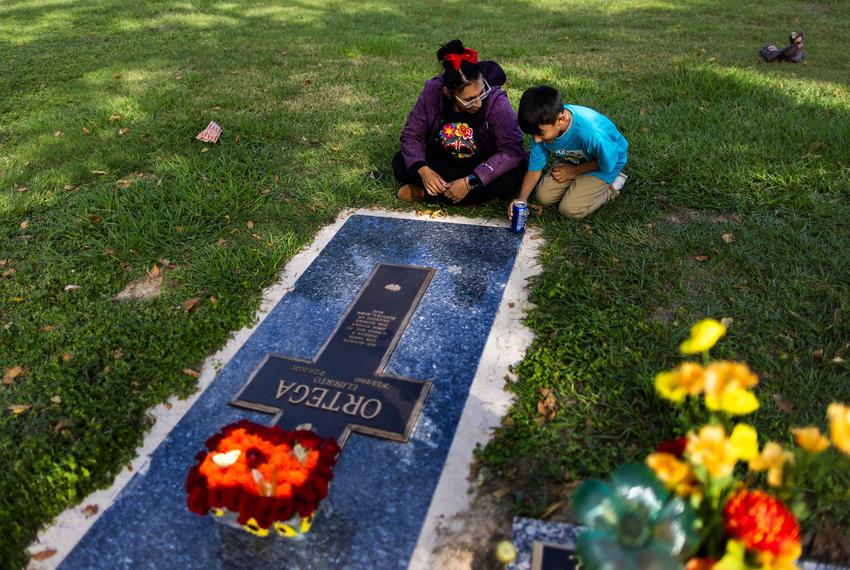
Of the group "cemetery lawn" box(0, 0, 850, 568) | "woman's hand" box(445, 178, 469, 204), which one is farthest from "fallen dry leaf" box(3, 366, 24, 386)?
"woman's hand" box(445, 178, 469, 204)

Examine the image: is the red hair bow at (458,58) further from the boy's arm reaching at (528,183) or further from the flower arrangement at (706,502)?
the flower arrangement at (706,502)

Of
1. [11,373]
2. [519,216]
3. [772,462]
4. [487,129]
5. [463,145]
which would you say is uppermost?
[772,462]

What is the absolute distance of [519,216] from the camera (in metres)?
3.61

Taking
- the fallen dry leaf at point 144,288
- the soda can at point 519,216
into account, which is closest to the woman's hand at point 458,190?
the soda can at point 519,216

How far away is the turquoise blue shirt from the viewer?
3557 millimetres

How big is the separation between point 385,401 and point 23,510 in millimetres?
1428

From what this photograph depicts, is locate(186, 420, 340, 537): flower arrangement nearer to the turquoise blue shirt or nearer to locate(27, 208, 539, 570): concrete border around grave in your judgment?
locate(27, 208, 539, 570): concrete border around grave

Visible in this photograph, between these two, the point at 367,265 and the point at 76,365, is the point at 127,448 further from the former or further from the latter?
the point at 367,265

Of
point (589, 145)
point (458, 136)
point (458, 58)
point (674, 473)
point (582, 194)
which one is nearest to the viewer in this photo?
point (674, 473)

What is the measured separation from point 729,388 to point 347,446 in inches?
59.6

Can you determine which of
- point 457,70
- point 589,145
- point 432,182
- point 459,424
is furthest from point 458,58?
point 459,424

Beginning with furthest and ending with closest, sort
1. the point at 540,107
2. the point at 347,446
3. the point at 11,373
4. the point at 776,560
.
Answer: the point at 540,107, the point at 11,373, the point at 347,446, the point at 776,560

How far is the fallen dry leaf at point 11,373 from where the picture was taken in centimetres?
285

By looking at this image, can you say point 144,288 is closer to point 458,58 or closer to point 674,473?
point 458,58
